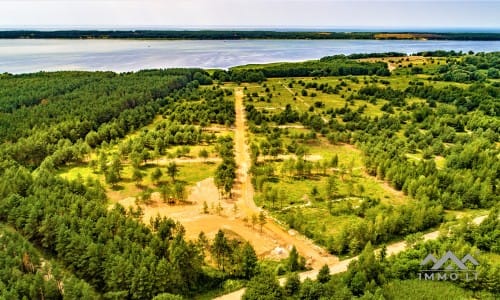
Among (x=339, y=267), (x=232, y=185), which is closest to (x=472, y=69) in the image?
(x=232, y=185)

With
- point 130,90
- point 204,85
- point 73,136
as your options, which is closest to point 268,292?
point 73,136

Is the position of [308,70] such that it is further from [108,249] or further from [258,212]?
[108,249]

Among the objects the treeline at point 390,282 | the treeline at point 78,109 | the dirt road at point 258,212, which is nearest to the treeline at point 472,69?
the dirt road at point 258,212

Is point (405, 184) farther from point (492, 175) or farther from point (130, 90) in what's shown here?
point (130, 90)

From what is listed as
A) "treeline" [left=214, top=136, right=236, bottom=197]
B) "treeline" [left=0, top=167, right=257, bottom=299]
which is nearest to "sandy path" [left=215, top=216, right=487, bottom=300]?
"treeline" [left=0, top=167, right=257, bottom=299]

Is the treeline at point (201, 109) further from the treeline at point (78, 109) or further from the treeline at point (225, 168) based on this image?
the treeline at point (225, 168)
